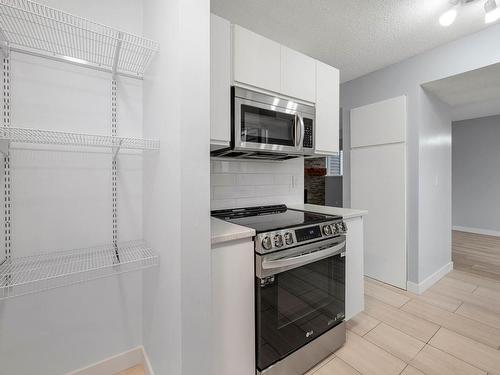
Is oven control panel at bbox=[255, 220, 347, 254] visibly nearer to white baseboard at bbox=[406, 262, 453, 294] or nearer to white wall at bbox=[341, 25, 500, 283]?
white wall at bbox=[341, 25, 500, 283]

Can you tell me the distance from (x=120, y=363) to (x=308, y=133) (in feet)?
6.85

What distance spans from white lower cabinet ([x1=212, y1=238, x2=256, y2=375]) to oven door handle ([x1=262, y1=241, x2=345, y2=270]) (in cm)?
10

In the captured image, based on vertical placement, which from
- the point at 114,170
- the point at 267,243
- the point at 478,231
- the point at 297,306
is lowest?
the point at 478,231

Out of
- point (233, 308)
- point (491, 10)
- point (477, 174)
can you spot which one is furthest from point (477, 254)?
point (233, 308)

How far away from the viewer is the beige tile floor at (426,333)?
1.57 metres

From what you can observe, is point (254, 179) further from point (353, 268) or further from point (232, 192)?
point (353, 268)

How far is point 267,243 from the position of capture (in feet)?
4.29

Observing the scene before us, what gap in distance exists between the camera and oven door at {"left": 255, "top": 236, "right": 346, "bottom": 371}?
1.32 metres

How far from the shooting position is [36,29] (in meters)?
1.20

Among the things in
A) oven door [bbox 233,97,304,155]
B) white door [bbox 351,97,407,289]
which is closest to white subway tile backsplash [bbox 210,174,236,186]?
oven door [bbox 233,97,304,155]

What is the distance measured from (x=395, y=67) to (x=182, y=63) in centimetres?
281

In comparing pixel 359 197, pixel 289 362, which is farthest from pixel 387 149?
pixel 289 362

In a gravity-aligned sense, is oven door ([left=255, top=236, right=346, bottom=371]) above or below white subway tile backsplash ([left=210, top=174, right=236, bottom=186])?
below

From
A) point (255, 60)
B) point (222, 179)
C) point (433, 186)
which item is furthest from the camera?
point (433, 186)
